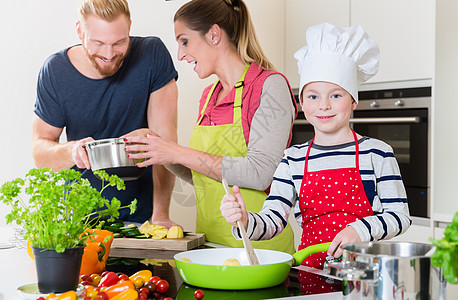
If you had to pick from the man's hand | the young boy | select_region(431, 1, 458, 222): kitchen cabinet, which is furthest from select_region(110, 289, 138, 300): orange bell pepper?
select_region(431, 1, 458, 222): kitchen cabinet

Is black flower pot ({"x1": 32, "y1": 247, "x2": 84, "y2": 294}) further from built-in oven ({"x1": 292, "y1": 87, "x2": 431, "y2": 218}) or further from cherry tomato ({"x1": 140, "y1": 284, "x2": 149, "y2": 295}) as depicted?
built-in oven ({"x1": 292, "y1": 87, "x2": 431, "y2": 218})

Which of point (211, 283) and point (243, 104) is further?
point (243, 104)

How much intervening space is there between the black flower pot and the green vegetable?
0.58 metres

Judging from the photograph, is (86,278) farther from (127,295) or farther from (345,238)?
(345,238)

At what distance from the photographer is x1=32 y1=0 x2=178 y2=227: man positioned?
2.09 meters

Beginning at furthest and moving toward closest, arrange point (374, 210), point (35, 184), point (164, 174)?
point (164, 174) < point (374, 210) < point (35, 184)

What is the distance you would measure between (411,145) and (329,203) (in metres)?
1.43

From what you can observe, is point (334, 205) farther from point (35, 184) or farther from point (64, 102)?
point (64, 102)

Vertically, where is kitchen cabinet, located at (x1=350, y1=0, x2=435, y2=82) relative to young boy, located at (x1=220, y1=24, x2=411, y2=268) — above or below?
above

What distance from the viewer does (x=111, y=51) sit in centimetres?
208

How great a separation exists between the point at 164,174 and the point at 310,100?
3.61ft

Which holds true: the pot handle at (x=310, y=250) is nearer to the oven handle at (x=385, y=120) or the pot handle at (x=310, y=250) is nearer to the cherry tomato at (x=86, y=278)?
the cherry tomato at (x=86, y=278)

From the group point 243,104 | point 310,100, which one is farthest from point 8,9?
point 310,100

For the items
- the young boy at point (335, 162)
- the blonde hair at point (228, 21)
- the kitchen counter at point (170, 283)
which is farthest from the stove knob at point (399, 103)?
the kitchen counter at point (170, 283)
